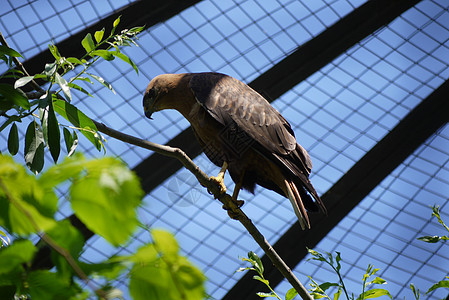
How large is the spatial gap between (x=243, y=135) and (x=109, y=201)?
2837mm

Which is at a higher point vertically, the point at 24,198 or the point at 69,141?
the point at 69,141

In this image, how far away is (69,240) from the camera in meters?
0.53

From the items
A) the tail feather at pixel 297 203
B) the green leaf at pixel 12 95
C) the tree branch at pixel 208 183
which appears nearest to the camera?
the green leaf at pixel 12 95

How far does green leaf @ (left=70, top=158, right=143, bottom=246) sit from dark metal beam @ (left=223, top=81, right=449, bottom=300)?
12.7 ft

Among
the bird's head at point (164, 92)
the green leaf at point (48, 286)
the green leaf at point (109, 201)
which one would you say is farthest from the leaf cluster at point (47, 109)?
the bird's head at point (164, 92)

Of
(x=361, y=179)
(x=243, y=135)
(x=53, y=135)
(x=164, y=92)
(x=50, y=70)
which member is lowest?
(x=53, y=135)

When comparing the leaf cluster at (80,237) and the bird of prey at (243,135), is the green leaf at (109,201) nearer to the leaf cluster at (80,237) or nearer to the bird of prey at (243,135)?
the leaf cluster at (80,237)

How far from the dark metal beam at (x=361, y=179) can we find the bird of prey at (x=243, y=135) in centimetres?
100

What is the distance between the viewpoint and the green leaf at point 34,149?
183 centimetres

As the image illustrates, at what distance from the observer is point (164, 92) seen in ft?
12.0

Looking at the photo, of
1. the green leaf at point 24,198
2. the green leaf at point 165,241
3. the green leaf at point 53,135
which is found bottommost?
the green leaf at point 165,241

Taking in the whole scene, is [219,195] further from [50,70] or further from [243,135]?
[50,70]

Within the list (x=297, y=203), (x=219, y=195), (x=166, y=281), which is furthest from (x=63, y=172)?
(x=297, y=203)

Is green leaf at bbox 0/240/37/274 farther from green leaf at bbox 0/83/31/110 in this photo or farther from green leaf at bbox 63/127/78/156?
green leaf at bbox 63/127/78/156
